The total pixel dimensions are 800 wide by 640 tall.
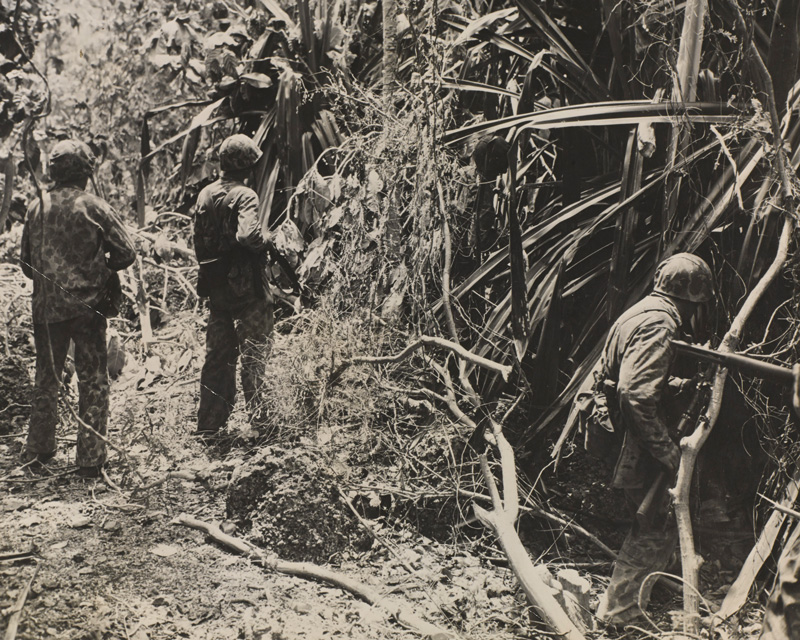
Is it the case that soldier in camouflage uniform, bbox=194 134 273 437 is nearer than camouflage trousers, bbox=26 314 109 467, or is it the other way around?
camouflage trousers, bbox=26 314 109 467

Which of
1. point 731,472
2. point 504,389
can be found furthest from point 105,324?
point 731,472

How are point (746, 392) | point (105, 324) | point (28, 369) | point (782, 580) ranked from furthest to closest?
point (28, 369) → point (105, 324) → point (746, 392) → point (782, 580)

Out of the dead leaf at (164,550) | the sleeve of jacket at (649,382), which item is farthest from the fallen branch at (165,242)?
the sleeve of jacket at (649,382)

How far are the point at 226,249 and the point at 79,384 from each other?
1.05 m

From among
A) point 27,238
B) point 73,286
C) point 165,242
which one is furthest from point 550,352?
point 165,242

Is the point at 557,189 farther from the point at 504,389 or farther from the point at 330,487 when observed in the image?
the point at 330,487

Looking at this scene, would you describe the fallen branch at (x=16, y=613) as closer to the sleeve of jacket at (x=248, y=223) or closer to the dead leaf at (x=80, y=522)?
the dead leaf at (x=80, y=522)

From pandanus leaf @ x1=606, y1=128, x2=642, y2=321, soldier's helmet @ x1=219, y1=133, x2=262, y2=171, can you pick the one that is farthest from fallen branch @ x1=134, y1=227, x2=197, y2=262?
pandanus leaf @ x1=606, y1=128, x2=642, y2=321

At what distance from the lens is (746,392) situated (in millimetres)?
2777

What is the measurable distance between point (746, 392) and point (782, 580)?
0.73m

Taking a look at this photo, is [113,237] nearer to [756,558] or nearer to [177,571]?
[177,571]

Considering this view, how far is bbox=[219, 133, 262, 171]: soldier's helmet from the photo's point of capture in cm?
456

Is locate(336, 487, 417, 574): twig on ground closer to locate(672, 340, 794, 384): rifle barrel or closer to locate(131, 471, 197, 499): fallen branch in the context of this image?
locate(131, 471, 197, 499): fallen branch

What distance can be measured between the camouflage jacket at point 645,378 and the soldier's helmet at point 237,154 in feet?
8.43
